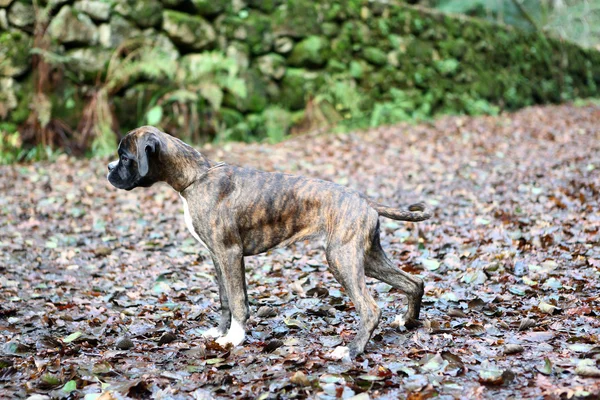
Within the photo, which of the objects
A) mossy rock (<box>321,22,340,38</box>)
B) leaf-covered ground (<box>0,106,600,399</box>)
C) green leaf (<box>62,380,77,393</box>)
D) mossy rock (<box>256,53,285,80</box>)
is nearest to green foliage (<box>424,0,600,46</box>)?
mossy rock (<box>321,22,340,38</box>)

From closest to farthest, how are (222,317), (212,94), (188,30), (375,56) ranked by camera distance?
(222,317)
(212,94)
(188,30)
(375,56)

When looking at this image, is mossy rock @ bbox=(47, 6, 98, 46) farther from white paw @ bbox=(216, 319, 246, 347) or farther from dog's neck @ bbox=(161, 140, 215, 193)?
white paw @ bbox=(216, 319, 246, 347)

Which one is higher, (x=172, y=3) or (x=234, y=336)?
(x=172, y=3)

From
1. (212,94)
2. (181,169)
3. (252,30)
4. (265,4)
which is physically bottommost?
(181,169)

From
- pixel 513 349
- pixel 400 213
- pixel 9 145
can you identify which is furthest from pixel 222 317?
pixel 9 145

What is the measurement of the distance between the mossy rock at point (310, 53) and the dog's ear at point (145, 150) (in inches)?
414

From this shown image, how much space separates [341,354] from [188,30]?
10.3 metres

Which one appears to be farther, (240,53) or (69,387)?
(240,53)

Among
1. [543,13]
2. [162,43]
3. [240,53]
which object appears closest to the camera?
[162,43]

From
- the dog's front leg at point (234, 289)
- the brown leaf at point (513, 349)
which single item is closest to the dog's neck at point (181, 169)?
the dog's front leg at point (234, 289)

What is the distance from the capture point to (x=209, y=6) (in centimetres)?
1290

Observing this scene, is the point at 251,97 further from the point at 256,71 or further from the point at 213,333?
the point at 213,333

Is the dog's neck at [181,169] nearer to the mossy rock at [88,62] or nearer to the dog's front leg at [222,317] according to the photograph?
the dog's front leg at [222,317]

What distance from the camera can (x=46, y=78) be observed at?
11.1 meters
